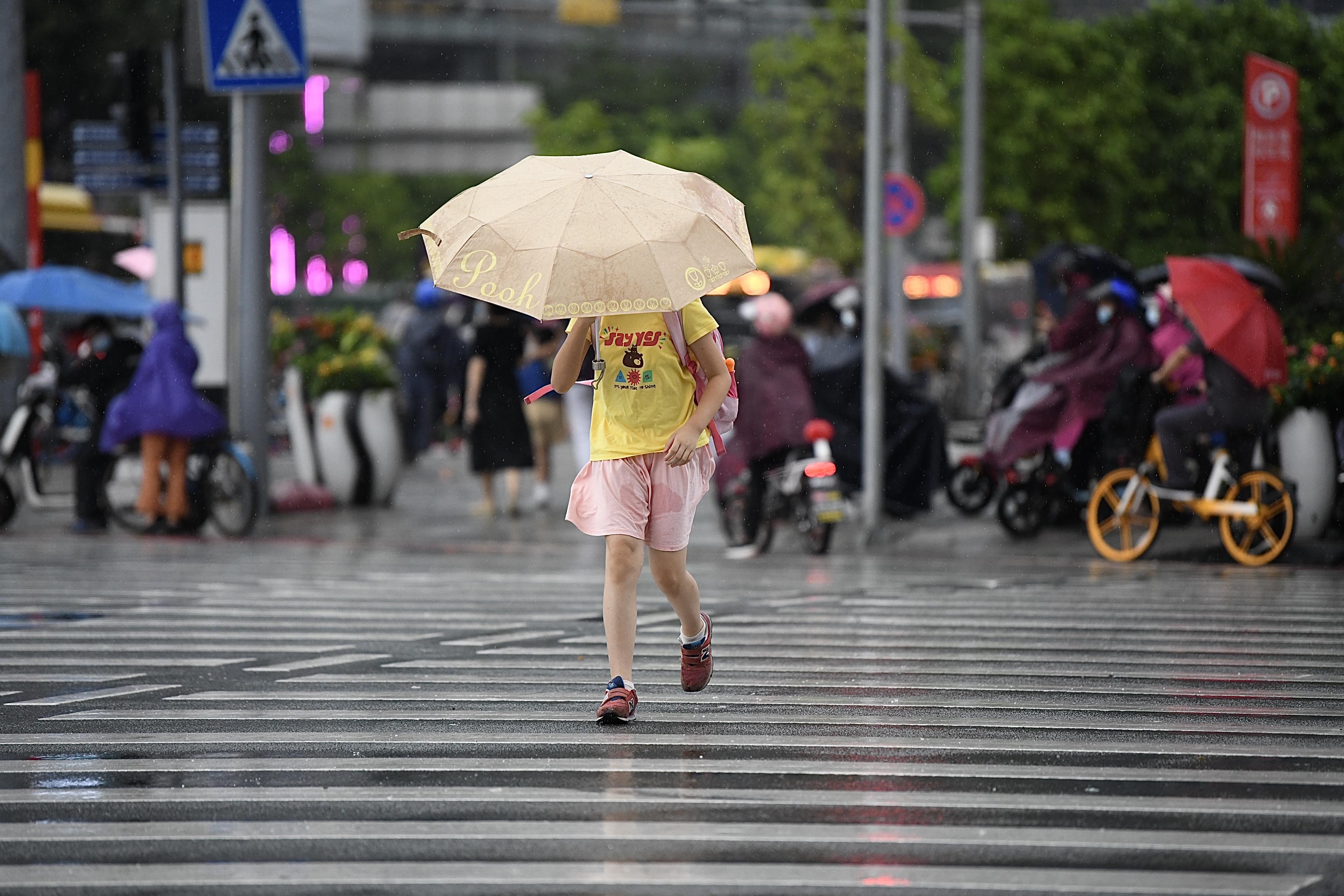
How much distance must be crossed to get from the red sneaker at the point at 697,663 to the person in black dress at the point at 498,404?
9.30 metres

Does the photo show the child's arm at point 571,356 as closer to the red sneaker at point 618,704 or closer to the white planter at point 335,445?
the red sneaker at point 618,704

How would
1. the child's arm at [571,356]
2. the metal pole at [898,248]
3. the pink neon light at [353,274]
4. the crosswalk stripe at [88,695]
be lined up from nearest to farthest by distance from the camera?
the child's arm at [571,356] → the crosswalk stripe at [88,695] → the metal pole at [898,248] → the pink neon light at [353,274]

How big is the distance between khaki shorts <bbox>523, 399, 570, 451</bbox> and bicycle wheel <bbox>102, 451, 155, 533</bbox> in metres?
3.31

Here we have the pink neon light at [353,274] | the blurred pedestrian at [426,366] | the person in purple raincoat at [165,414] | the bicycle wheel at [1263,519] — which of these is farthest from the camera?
the pink neon light at [353,274]

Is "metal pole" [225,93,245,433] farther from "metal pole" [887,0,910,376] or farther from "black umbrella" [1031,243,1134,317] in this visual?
"metal pole" [887,0,910,376]

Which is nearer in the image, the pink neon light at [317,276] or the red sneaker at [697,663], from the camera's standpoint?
the red sneaker at [697,663]

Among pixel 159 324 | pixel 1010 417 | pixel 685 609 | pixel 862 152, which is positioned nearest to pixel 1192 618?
pixel 685 609

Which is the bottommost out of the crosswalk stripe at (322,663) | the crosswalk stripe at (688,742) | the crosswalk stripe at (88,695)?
the crosswalk stripe at (322,663)

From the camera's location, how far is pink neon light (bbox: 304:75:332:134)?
5784 cm

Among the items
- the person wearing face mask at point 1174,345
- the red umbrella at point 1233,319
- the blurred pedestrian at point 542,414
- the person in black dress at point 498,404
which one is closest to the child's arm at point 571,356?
the red umbrella at point 1233,319

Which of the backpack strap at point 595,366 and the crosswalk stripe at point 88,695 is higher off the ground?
the backpack strap at point 595,366

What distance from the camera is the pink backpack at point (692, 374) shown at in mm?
6535

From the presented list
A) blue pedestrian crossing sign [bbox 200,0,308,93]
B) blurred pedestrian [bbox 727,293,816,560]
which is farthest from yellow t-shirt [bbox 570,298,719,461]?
blue pedestrian crossing sign [bbox 200,0,308,93]

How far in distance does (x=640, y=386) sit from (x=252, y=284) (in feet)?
33.2
